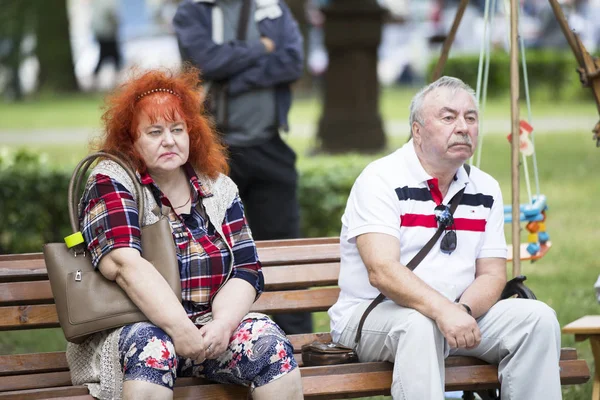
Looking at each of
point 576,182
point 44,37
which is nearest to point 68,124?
point 44,37

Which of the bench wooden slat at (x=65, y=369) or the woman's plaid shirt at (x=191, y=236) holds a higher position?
the woman's plaid shirt at (x=191, y=236)

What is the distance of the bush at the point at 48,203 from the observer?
874 cm

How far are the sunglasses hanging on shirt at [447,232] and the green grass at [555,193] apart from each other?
1.67 meters

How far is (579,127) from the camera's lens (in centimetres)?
1852

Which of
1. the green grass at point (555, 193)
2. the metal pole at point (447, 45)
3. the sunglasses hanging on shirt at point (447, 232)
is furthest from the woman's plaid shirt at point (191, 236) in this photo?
the green grass at point (555, 193)

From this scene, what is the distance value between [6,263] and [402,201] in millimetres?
1720

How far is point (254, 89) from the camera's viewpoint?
242 inches

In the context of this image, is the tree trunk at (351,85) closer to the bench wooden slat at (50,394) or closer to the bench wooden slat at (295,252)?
the bench wooden slat at (295,252)

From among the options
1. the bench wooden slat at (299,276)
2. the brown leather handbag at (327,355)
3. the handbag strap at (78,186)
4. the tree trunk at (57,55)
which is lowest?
the brown leather handbag at (327,355)

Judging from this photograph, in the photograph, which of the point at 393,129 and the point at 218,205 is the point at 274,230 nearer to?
the point at 218,205

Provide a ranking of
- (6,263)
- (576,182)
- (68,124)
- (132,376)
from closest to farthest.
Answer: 1. (132,376)
2. (6,263)
3. (576,182)
4. (68,124)

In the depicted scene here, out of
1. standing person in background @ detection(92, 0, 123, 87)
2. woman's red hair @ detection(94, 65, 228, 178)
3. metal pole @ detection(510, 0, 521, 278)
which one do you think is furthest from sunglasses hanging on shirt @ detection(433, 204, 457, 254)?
standing person in background @ detection(92, 0, 123, 87)

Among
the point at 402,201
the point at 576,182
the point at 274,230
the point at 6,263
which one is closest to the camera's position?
the point at 402,201

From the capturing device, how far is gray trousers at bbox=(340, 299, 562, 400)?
4.09 metres
